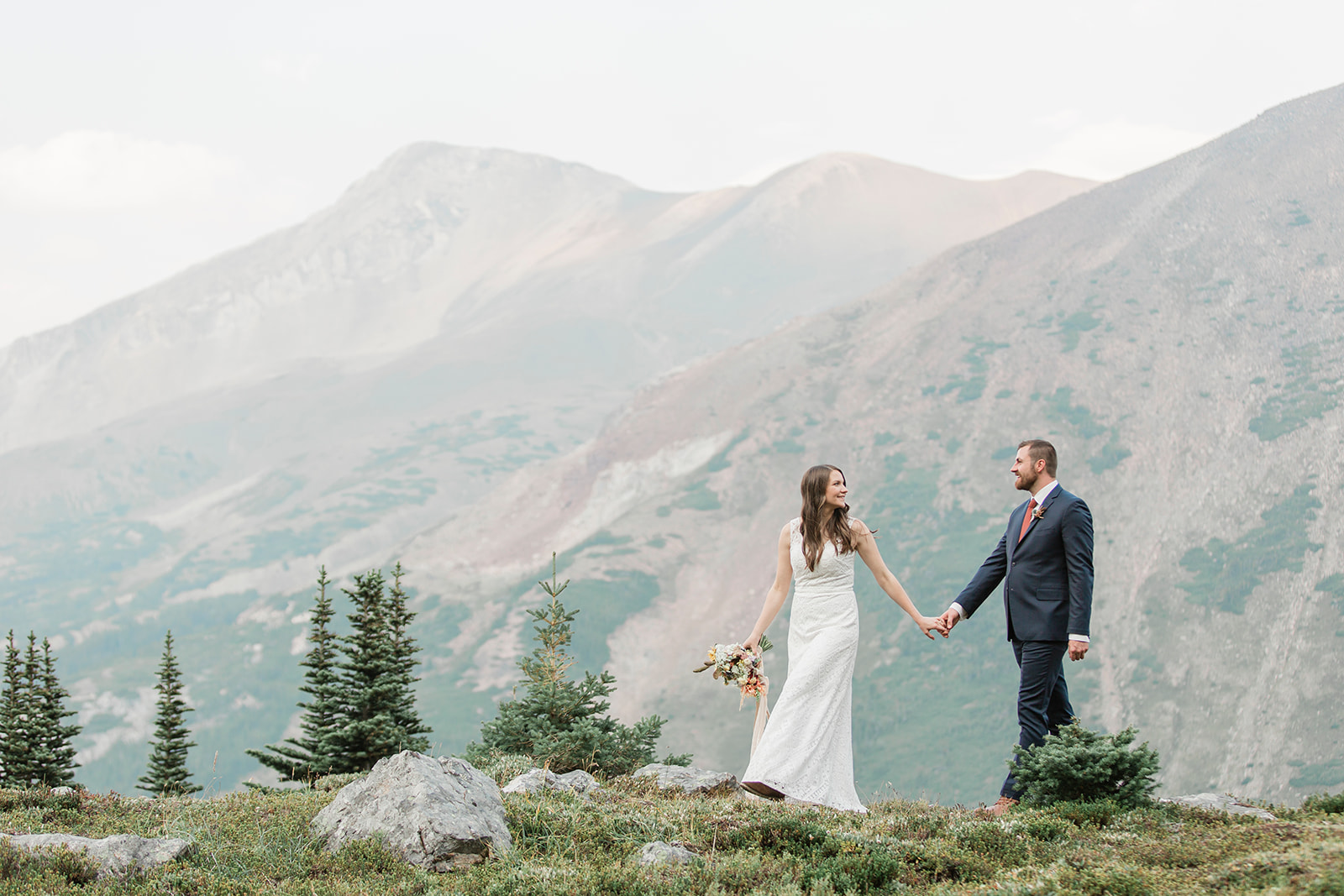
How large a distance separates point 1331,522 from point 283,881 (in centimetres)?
10990

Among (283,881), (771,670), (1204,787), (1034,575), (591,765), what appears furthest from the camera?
(771,670)

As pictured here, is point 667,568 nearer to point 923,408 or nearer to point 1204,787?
point 923,408

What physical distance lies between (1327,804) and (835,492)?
16.2ft

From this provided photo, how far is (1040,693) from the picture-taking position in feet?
30.9

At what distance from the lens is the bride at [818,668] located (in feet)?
30.7

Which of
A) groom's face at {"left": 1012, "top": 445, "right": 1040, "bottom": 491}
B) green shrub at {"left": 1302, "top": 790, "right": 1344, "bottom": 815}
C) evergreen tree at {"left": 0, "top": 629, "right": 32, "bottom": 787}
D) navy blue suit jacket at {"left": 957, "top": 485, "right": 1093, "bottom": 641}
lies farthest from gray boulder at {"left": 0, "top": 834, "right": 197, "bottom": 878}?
evergreen tree at {"left": 0, "top": 629, "right": 32, "bottom": 787}

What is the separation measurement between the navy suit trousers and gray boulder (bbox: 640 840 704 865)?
321 cm

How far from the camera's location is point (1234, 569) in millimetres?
99938

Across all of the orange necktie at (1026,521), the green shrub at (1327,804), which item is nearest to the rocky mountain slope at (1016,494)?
the green shrub at (1327,804)

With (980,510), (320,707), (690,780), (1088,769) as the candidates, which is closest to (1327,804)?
(1088,769)

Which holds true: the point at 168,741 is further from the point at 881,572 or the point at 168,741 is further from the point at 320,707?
the point at 881,572

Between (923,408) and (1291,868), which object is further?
(923,408)

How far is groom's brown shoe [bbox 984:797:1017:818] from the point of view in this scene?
30.3 ft

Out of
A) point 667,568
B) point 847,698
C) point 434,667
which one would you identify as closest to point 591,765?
point 847,698
